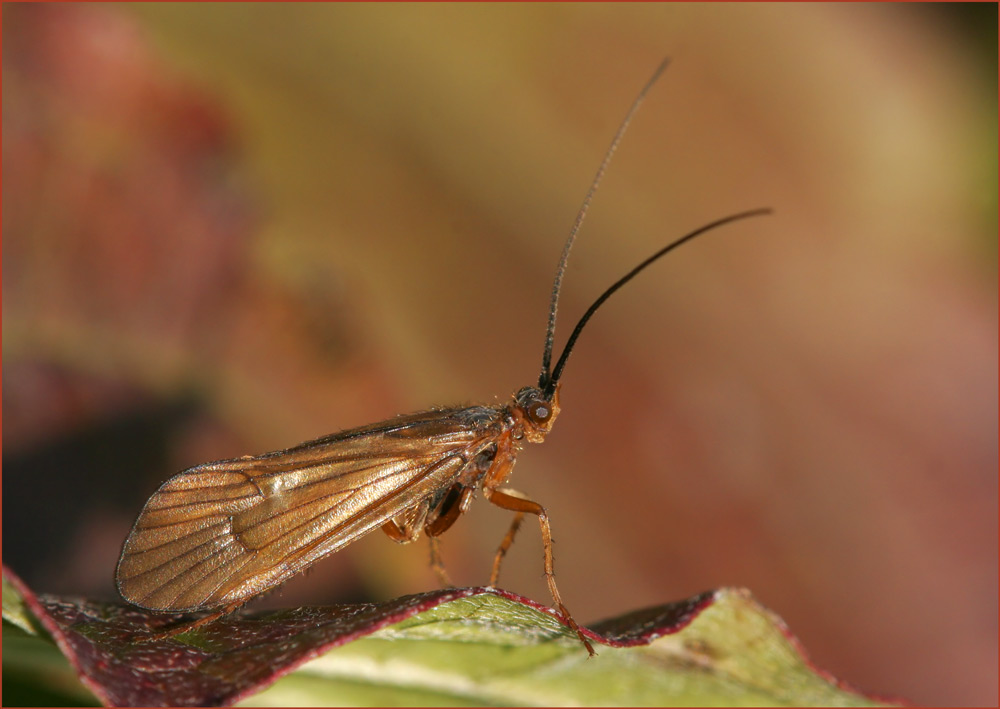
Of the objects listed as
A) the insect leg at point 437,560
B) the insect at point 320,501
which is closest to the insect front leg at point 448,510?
the insect at point 320,501

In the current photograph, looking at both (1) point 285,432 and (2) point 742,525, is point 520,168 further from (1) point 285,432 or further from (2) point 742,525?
(2) point 742,525

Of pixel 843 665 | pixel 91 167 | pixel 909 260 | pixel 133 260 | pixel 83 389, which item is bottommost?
pixel 843 665

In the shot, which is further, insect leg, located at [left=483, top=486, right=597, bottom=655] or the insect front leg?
the insect front leg

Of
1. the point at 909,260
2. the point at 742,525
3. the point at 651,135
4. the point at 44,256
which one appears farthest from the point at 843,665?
the point at 44,256

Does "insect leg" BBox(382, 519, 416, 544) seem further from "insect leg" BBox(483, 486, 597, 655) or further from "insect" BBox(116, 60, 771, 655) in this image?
"insect leg" BBox(483, 486, 597, 655)

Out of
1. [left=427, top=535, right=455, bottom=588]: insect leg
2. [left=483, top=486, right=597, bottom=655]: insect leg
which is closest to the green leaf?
[left=483, top=486, right=597, bottom=655]: insect leg

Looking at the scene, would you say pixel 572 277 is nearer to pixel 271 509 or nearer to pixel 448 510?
pixel 448 510

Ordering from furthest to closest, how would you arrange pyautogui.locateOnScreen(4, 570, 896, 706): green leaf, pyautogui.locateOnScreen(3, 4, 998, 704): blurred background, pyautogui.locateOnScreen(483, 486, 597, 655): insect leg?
pyautogui.locateOnScreen(3, 4, 998, 704): blurred background < pyautogui.locateOnScreen(483, 486, 597, 655): insect leg < pyautogui.locateOnScreen(4, 570, 896, 706): green leaf
